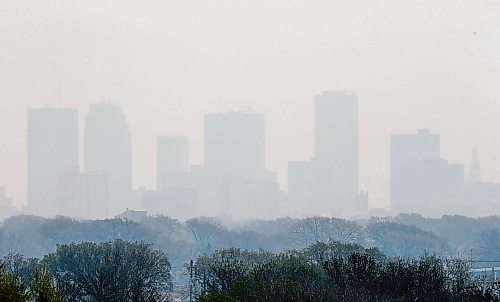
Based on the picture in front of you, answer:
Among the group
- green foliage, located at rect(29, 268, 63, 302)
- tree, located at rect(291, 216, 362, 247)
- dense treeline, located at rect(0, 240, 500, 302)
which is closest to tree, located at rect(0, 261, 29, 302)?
dense treeline, located at rect(0, 240, 500, 302)

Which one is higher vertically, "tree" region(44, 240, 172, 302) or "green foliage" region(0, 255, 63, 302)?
"green foliage" region(0, 255, 63, 302)

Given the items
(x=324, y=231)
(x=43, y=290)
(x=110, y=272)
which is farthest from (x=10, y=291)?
(x=324, y=231)

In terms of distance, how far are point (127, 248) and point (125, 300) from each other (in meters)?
11.8

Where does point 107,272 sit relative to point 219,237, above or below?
above

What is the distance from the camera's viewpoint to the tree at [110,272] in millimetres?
38781

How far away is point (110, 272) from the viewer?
1592 inches

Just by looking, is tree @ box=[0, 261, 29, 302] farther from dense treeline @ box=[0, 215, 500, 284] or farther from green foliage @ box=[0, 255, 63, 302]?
dense treeline @ box=[0, 215, 500, 284]

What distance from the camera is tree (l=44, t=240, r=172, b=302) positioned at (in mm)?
38781

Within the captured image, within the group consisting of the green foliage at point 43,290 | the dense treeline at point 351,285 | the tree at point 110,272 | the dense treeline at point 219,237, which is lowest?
the dense treeline at point 219,237

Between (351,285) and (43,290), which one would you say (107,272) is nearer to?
(351,285)

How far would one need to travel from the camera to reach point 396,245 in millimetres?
103500

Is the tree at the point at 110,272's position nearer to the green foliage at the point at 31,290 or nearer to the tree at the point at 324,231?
the green foliage at the point at 31,290

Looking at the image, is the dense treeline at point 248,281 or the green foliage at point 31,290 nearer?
the green foliage at point 31,290

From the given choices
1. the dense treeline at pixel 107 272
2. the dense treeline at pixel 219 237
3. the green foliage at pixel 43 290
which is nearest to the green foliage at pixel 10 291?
the green foliage at pixel 43 290
